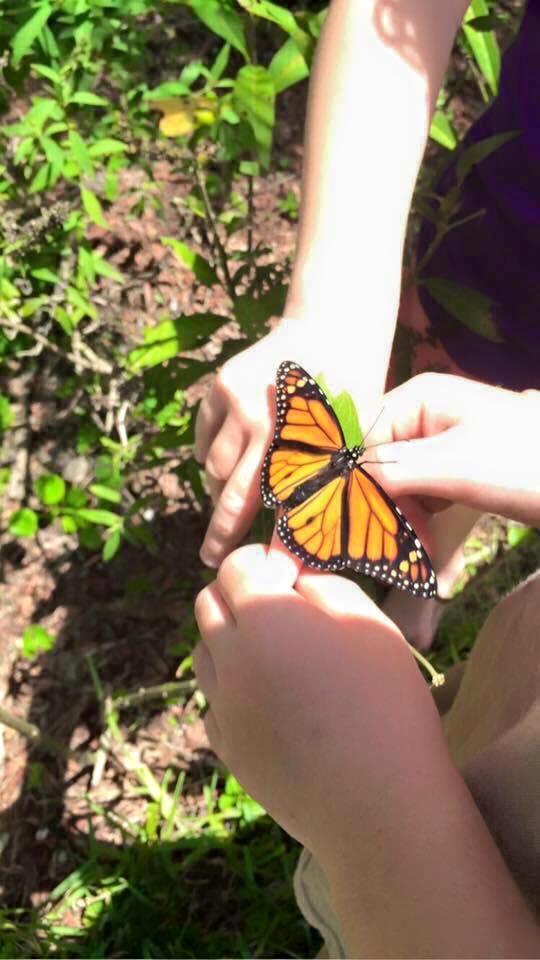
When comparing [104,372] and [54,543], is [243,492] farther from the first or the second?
[54,543]

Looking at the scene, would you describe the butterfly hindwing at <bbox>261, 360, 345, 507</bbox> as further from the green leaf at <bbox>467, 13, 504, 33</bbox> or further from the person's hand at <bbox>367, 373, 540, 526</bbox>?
the green leaf at <bbox>467, 13, 504, 33</bbox>

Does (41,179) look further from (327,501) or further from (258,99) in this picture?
(327,501)

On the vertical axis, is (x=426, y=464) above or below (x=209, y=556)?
above

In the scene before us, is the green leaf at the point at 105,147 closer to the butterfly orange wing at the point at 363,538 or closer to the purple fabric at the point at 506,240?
the purple fabric at the point at 506,240

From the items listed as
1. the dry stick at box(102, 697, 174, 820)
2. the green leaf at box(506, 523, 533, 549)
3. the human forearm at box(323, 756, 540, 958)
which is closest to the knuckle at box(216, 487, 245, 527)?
the human forearm at box(323, 756, 540, 958)

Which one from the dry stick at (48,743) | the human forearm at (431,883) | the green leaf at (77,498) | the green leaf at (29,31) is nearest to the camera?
the human forearm at (431,883)

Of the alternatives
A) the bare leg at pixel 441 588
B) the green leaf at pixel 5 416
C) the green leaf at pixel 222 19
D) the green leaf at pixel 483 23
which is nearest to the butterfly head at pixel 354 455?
the green leaf at pixel 222 19

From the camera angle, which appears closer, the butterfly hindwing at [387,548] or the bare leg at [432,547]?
the butterfly hindwing at [387,548]

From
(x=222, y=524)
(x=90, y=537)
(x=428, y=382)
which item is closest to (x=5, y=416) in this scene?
(x=90, y=537)
